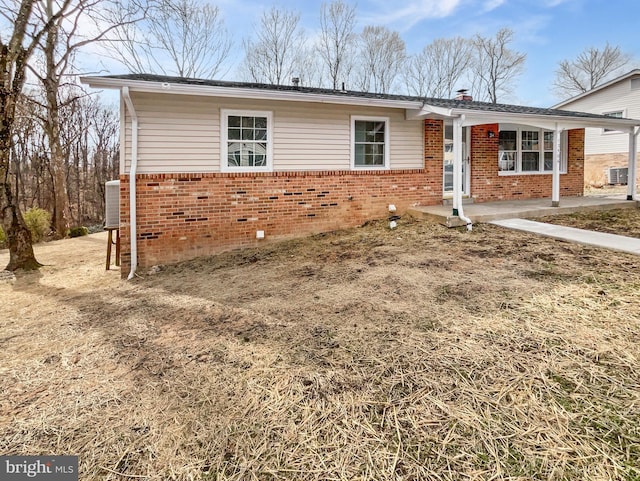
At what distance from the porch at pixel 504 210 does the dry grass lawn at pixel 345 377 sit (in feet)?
9.80

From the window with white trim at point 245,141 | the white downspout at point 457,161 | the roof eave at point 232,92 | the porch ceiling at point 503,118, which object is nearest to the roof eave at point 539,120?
the porch ceiling at point 503,118

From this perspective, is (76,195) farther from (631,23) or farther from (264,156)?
(631,23)

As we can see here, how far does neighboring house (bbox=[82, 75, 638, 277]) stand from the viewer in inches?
274

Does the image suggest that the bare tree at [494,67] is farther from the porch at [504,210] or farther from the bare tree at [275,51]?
the porch at [504,210]

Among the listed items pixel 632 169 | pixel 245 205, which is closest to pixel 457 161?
pixel 245 205

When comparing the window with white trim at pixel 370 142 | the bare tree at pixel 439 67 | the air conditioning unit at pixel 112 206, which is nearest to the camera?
the air conditioning unit at pixel 112 206

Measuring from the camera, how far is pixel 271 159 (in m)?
7.93

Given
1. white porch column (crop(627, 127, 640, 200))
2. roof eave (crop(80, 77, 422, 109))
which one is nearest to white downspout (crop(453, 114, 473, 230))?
roof eave (crop(80, 77, 422, 109))

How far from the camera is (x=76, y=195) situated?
66.0ft

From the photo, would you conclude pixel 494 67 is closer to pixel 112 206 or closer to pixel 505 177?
pixel 505 177

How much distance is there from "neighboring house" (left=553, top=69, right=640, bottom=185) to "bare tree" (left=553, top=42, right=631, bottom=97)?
19.5 metres

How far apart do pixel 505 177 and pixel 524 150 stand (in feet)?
3.57

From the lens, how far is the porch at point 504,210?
320 inches

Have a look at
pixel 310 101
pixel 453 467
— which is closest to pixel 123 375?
pixel 453 467
